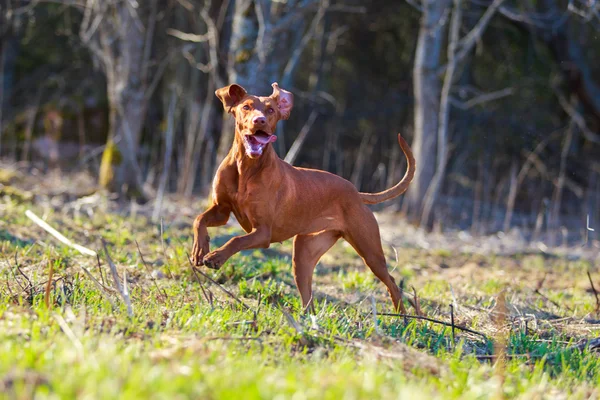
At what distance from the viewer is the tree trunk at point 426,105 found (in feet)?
38.0

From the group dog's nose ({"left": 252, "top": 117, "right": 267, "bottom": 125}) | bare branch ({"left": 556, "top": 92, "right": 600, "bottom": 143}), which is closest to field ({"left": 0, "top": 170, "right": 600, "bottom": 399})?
dog's nose ({"left": 252, "top": 117, "right": 267, "bottom": 125})

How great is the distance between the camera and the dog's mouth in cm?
411

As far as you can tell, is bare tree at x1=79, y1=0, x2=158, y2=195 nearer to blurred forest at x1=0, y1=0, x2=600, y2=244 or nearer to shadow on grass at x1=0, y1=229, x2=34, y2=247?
blurred forest at x1=0, y1=0, x2=600, y2=244

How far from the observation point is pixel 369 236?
4.92 meters

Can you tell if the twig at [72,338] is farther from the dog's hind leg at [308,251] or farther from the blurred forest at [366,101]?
the blurred forest at [366,101]

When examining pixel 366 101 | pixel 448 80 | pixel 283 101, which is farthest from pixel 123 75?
pixel 366 101

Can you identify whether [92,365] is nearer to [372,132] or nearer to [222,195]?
[222,195]

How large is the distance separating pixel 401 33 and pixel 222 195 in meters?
15.6

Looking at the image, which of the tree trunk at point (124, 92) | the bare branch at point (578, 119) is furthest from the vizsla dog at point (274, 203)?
the bare branch at point (578, 119)

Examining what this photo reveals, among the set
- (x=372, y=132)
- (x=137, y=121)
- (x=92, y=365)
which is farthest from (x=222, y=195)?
(x=372, y=132)

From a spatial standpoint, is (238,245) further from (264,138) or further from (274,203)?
(264,138)

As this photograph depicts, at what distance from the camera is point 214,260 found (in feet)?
13.1

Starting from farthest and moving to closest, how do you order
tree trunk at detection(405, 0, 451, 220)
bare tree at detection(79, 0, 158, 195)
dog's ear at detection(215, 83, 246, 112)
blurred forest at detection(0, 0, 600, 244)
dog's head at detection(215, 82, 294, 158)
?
tree trunk at detection(405, 0, 451, 220)
blurred forest at detection(0, 0, 600, 244)
bare tree at detection(79, 0, 158, 195)
dog's ear at detection(215, 83, 246, 112)
dog's head at detection(215, 82, 294, 158)

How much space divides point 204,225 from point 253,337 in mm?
1042
